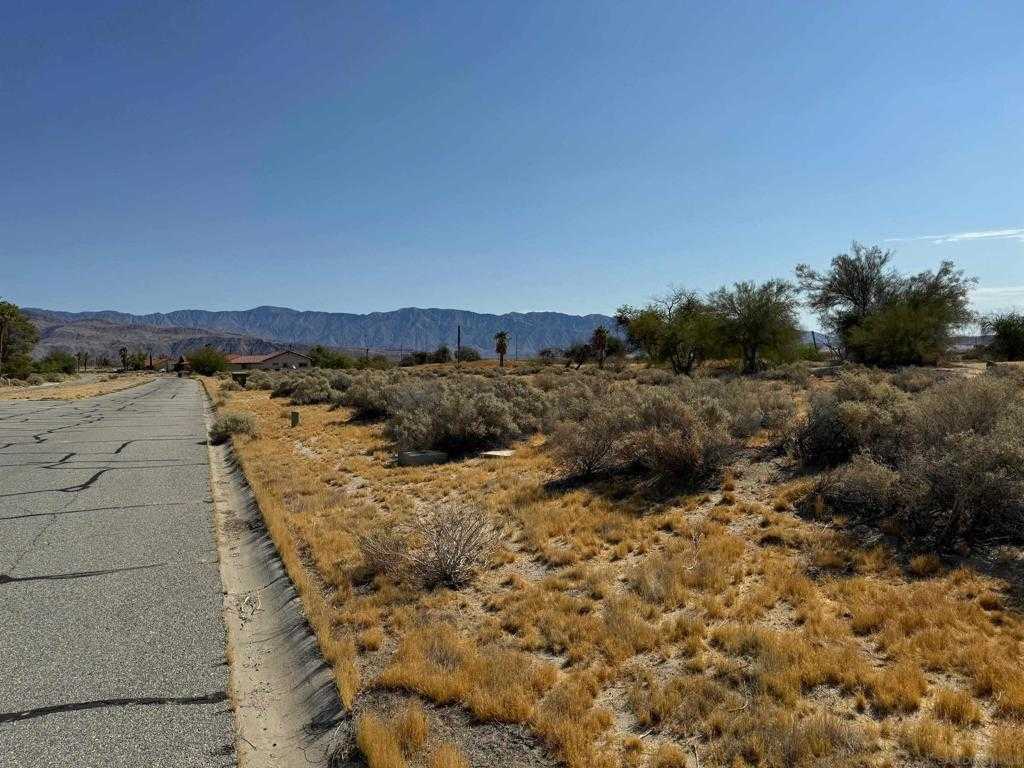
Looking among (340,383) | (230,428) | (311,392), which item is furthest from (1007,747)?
(340,383)

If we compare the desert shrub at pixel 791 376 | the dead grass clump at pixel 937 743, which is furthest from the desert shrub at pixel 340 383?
the dead grass clump at pixel 937 743

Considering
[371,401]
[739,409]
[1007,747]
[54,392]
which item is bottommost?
[54,392]

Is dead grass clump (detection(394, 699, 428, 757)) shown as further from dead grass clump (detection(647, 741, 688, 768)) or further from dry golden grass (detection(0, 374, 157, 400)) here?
dry golden grass (detection(0, 374, 157, 400))

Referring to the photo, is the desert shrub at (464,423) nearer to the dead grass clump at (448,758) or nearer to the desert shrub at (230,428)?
the desert shrub at (230,428)

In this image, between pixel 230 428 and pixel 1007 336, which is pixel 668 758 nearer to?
pixel 230 428

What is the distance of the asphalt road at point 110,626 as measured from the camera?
3.83 m

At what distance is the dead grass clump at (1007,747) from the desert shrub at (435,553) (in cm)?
449

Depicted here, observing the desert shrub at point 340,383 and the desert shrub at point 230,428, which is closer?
the desert shrub at point 230,428

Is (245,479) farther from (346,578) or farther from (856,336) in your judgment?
(856,336)

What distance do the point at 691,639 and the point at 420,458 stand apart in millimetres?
9776

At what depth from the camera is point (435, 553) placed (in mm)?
6691

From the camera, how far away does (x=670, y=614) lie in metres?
5.49

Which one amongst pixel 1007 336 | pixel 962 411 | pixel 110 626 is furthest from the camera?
pixel 1007 336

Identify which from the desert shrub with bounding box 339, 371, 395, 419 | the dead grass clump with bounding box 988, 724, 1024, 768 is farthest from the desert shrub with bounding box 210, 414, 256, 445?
the dead grass clump with bounding box 988, 724, 1024, 768
